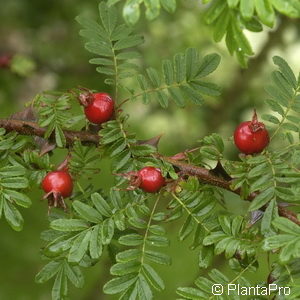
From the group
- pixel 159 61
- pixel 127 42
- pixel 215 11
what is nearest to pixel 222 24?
pixel 215 11

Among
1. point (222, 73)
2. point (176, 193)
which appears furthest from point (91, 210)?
point (222, 73)

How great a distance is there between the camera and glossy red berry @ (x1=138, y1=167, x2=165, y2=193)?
113cm

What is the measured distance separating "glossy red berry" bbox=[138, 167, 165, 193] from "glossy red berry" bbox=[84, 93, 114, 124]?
161 mm

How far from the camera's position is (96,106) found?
122cm

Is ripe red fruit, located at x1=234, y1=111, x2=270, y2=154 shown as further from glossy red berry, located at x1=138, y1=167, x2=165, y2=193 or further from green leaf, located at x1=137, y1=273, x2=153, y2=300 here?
green leaf, located at x1=137, y1=273, x2=153, y2=300

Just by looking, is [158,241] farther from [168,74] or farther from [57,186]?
[168,74]

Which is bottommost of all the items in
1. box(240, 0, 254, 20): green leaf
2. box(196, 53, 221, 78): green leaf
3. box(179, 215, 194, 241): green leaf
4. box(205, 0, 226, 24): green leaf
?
box(179, 215, 194, 241): green leaf

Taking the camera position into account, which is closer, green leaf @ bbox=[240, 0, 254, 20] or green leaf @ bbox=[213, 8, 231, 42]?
green leaf @ bbox=[240, 0, 254, 20]

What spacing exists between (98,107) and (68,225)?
0.79ft

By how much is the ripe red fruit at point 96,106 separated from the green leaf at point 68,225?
0.21m

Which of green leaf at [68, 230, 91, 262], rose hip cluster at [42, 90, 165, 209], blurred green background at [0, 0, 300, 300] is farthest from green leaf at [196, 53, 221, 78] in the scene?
blurred green background at [0, 0, 300, 300]

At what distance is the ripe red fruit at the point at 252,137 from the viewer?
1.16 m

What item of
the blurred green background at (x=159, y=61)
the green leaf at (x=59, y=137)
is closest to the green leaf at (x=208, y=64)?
the green leaf at (x=59, y=137)

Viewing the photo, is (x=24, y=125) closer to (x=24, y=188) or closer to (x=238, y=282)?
(x=24, y=188)
